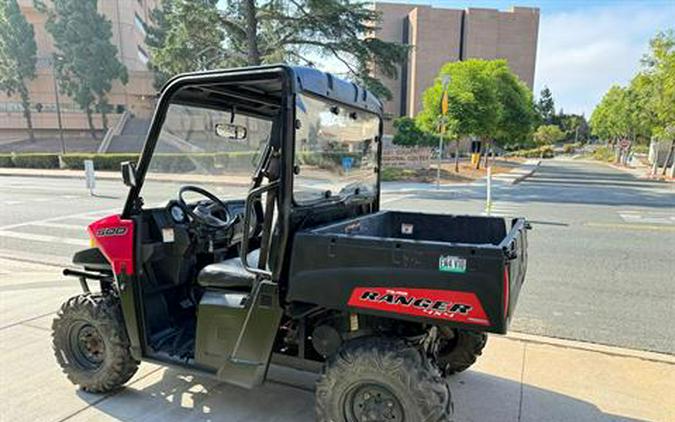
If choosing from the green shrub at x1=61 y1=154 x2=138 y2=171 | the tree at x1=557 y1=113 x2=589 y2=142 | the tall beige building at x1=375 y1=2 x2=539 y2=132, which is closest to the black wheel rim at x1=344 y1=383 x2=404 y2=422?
the green shrub at x1=61 y1=154 x2=138 y2=171

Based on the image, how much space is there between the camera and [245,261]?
98.3 inches

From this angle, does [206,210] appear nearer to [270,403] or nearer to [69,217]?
[270,403]

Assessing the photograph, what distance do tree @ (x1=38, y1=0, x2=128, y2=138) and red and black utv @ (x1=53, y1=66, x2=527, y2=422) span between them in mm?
45991

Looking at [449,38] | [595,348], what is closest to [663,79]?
[595,348]

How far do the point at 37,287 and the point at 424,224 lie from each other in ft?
15.3

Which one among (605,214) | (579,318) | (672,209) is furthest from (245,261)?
(672,209)

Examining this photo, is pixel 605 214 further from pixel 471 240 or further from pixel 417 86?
pixel 417 86

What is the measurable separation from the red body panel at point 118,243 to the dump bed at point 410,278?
1.16 metres

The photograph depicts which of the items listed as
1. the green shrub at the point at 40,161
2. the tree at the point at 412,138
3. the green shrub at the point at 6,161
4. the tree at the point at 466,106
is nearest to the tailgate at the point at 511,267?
the tree at the point at 466,106

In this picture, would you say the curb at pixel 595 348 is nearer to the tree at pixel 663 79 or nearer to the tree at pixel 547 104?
the tree at pixel 663 79

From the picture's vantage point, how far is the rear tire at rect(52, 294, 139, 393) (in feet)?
9.63

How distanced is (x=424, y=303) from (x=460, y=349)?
1301mm

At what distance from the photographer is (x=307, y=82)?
2.36 m

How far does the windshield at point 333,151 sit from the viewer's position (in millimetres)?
2469
